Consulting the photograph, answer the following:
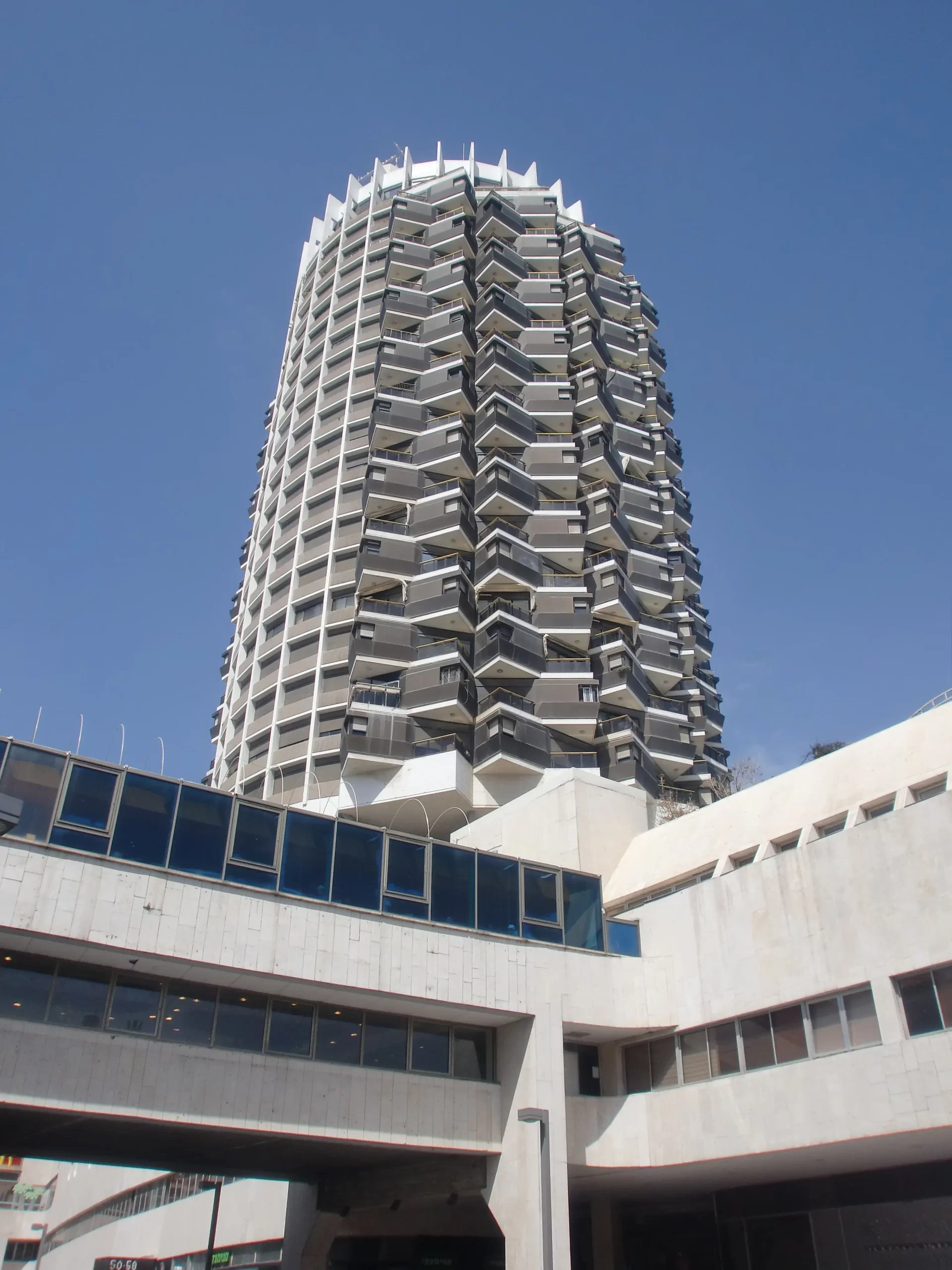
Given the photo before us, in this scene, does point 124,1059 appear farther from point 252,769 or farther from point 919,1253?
point 252,769

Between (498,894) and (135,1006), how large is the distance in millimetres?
9681

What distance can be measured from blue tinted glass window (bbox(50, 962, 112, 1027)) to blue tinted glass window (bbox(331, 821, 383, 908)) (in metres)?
5.57

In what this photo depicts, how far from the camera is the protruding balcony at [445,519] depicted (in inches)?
2359

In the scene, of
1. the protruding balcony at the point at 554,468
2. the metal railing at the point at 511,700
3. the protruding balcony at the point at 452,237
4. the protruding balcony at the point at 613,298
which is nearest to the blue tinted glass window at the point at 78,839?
the metal railing at the point at 511,700

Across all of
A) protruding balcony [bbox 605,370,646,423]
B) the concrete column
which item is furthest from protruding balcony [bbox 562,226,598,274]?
the concrete column

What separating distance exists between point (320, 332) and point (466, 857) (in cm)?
5916

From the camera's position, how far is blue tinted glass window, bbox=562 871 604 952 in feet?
88.9

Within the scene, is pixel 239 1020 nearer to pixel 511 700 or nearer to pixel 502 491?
pixel 511 700

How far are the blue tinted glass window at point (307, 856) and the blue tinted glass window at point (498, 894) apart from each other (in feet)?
14.7

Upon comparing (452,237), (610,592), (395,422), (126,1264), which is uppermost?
(452,237)

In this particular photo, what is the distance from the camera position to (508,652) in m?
55.0

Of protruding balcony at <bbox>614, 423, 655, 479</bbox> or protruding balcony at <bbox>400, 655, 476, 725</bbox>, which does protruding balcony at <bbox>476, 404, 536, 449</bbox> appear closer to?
protruding balcony at <bbox>614, 423, 655, 479</bbox>

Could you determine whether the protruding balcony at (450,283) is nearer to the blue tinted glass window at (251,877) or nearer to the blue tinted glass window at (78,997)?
the blue tinted glass window at (251,877)

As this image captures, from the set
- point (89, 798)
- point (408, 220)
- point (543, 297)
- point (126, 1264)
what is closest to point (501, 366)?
point (543, 297)
